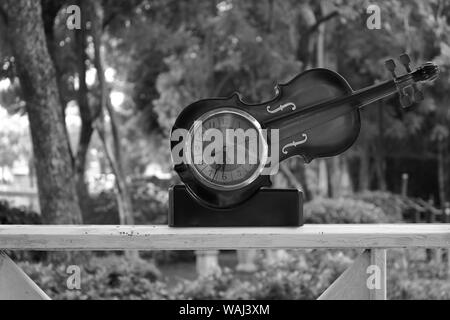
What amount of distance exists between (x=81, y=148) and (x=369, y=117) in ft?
21.6

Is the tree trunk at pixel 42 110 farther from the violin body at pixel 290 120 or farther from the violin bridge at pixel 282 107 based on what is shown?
the violin bridge at pixel 282 107

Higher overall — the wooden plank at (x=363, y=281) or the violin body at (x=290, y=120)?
the violin body at (x=290, y=120)

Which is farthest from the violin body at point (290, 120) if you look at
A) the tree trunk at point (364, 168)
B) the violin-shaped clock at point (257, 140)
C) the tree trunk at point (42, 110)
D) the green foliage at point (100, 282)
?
the tree trunk at point (364, 168)

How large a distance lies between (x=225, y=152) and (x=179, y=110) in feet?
24.4

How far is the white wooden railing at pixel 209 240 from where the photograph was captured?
202 centimetres

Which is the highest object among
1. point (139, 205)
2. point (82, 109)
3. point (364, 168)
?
point (82, 109)

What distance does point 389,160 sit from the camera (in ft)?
45.1

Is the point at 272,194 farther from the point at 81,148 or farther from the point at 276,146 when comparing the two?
the point at 81,148

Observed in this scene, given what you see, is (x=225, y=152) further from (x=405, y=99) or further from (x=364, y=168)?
(x=364, y=168)

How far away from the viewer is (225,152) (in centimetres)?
217

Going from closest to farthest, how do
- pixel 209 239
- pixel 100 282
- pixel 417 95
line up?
Answer: pixel 209 239
pixel 417 95
pixel 100 282

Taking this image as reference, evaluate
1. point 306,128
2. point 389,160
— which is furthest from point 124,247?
point 389,160

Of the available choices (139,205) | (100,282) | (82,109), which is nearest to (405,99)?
(100,282)

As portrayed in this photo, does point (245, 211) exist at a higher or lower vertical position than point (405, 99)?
lower
